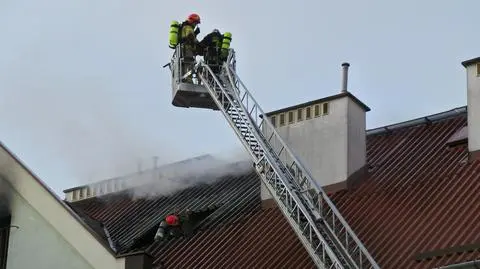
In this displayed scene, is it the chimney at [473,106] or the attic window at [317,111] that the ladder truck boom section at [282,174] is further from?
the chimney at [473,106]

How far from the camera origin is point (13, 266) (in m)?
16.7

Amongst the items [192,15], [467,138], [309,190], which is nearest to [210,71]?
[192,15]

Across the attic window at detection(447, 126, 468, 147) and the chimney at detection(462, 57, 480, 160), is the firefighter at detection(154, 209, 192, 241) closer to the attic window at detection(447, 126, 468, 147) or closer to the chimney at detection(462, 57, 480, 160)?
the attic window at detection(447, 126, 468, 147)

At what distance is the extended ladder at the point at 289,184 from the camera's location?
1497 cm

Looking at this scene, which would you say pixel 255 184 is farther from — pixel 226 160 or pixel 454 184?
pixel 454 184

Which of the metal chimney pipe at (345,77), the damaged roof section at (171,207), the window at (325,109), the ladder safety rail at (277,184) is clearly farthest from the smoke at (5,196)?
the metal chimney pipe at (345,77)

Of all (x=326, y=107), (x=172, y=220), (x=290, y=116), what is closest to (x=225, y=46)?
(x=290, y=116)

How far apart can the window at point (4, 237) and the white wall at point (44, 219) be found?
0.72 feet

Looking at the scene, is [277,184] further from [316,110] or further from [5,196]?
[5,196]

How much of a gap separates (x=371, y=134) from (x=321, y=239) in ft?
→ 16.8

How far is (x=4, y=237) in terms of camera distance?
17.2 m

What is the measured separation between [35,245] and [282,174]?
12.1 feet

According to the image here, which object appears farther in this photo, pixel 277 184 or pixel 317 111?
pixel 317 111

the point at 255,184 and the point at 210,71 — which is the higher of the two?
the point at 210,71
